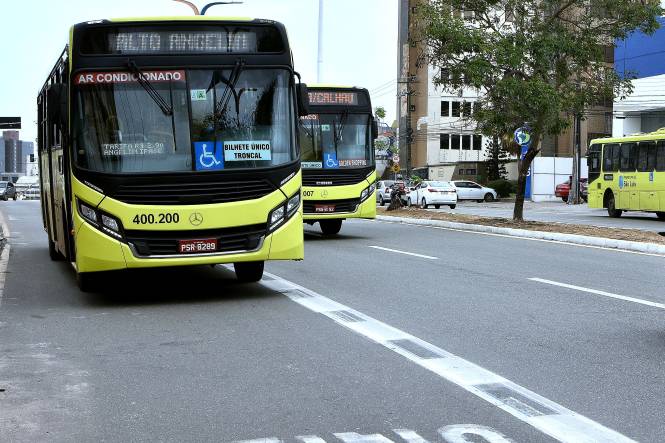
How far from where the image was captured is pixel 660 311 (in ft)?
31.9

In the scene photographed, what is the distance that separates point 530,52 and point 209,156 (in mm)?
16309

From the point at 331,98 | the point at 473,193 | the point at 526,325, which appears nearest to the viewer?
the point at 526,325

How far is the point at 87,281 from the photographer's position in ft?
37.0

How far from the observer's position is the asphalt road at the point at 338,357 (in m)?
5.38

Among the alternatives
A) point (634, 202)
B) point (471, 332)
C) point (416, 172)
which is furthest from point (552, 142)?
point (471, 332)

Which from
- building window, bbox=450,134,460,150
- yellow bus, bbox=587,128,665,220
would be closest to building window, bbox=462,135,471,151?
building window, bbox=450,134,460,150

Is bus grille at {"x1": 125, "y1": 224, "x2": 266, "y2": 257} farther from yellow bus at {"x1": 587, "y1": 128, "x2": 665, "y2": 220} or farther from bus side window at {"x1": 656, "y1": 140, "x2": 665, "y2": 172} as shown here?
bus side window at {"x1": 656, "y1": 140, "x2": 665, "y2": 172}

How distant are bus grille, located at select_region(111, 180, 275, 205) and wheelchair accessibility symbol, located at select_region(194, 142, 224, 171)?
0.70ft

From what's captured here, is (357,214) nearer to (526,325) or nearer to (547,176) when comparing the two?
(526,325)

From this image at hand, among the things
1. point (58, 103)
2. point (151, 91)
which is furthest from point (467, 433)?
point (58, 103)

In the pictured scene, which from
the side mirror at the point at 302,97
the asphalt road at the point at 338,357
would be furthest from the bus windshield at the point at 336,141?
the side mirror at the point at 302,97

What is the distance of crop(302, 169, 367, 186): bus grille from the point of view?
21.9 metres

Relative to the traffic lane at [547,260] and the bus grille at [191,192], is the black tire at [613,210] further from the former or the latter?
the bus grille at [191,192]

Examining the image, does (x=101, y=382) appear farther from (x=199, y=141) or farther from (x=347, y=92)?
(x=347, y=92)
